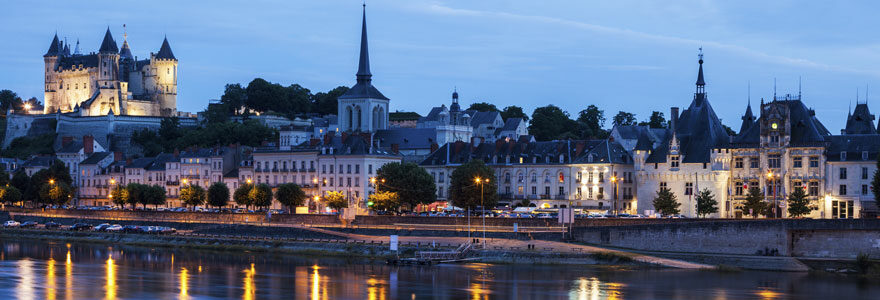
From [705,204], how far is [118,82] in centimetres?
10679

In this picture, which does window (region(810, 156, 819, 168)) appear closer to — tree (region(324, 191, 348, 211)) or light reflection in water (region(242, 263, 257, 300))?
tree (region(324, 191, 348, 211))

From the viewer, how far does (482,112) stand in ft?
490

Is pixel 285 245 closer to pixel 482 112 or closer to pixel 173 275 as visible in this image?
pixel 173 275

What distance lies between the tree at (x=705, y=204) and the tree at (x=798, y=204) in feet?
17.6

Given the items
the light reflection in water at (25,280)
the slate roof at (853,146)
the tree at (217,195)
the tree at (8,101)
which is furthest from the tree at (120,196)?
the tree at (8,101)

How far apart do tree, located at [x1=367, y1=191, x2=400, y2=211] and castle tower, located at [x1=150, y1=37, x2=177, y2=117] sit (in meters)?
88.7

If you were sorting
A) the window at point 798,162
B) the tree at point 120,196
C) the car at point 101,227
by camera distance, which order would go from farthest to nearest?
the tree at point 120,196
the car at point 101,227
the window at point 798,162

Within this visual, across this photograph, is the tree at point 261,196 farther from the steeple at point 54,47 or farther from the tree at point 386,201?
the steeple at point 54,47

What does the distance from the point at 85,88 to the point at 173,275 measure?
11767 cm

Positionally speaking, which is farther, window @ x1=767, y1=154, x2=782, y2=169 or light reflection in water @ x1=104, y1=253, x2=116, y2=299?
window @ x1=767, y1=154, x2=782, y2=169

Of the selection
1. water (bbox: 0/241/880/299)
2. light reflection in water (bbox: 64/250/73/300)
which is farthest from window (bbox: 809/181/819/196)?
light reflection in water (bbox: 64/250/73/300)

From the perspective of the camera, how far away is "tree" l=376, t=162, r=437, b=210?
84188 millimetres

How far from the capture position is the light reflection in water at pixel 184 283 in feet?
161

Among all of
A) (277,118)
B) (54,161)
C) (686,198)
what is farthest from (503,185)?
(277,118)
